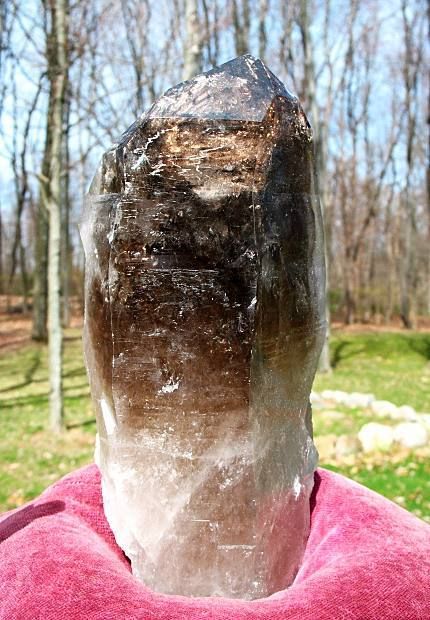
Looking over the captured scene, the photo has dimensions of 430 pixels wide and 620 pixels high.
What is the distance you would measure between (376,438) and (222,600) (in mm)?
5139

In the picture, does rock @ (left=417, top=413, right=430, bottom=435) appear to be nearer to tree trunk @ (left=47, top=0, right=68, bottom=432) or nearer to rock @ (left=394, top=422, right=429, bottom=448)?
rock @ (left=394, top=422, right=429, bottom=448)

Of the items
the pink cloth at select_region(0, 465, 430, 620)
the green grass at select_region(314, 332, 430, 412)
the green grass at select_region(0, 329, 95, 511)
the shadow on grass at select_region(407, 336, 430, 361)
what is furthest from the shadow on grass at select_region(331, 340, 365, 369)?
the pink cloth at select_region(0, 465, 430, 620)

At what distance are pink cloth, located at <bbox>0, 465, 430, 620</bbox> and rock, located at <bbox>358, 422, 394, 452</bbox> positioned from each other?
4.22 meters

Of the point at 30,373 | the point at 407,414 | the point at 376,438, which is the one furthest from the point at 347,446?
the point at 30,373

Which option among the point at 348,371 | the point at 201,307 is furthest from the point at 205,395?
the point at 348,371

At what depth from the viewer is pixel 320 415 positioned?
8.25 metres

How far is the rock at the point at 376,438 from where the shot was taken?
262 inches

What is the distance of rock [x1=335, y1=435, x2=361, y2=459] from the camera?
6.48 meters

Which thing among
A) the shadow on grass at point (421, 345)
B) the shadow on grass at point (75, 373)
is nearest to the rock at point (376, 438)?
the shadow on grass at point (75, 373)

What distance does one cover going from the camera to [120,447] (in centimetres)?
224

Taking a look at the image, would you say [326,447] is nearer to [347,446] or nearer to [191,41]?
[347,446]

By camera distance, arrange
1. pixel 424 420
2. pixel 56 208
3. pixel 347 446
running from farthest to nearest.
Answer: pixel 424 420 → pixel 56 208 → pixel 347 446

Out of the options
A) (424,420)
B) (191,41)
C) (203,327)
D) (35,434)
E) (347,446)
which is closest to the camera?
(203,327)

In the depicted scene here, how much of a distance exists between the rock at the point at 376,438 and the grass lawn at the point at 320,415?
0.17 metres
